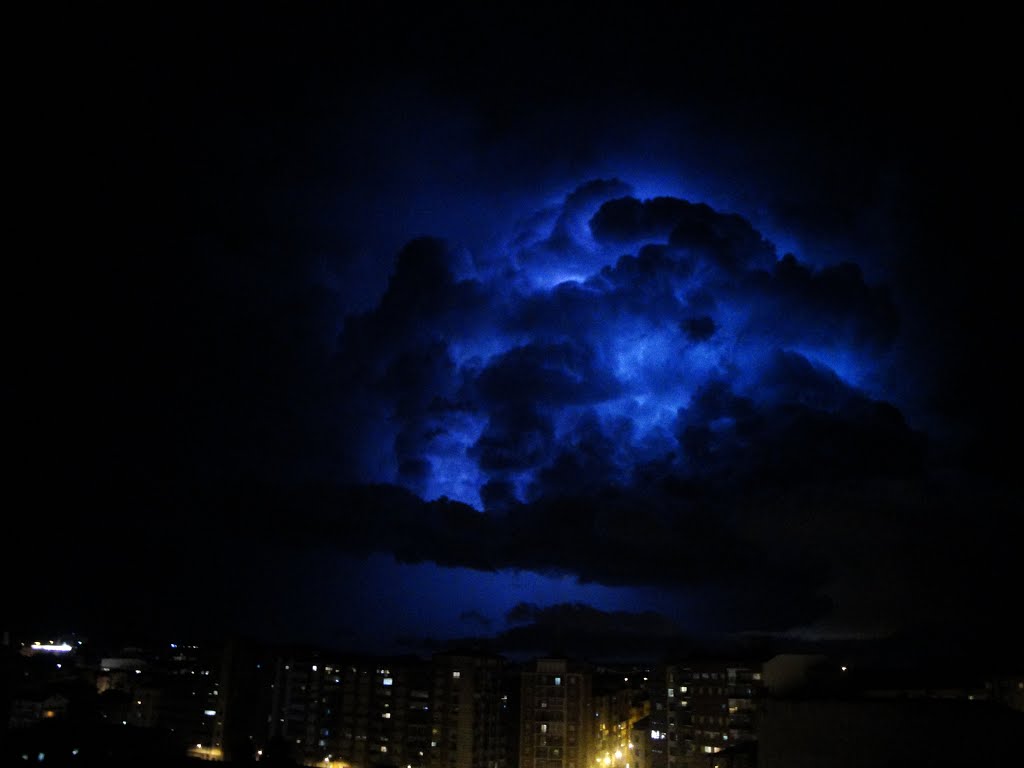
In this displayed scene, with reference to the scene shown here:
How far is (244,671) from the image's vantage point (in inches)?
3716

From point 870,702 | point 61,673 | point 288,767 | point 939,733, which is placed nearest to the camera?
point 288,767

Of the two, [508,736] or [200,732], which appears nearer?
[508,736]

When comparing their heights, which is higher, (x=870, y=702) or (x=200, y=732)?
(x=870, y=702)

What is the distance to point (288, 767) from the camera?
25812 millimetres

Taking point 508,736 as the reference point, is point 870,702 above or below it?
above

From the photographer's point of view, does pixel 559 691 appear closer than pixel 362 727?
Yes

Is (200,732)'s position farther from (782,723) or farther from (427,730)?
(782,723)

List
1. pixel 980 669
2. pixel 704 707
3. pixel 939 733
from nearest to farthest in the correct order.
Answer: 1. pixel 939 733
2. pixel 980 669
3. pixel 704 707

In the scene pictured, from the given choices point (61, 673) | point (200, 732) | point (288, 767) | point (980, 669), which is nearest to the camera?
point (288, 767)

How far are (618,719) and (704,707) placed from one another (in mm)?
19160

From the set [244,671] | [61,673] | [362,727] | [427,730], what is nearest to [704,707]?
[427,730]

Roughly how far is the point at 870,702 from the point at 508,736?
49.6 metres

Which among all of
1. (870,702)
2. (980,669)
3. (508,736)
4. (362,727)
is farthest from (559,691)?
(870,702)

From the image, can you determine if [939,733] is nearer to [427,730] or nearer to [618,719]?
[427,730]
